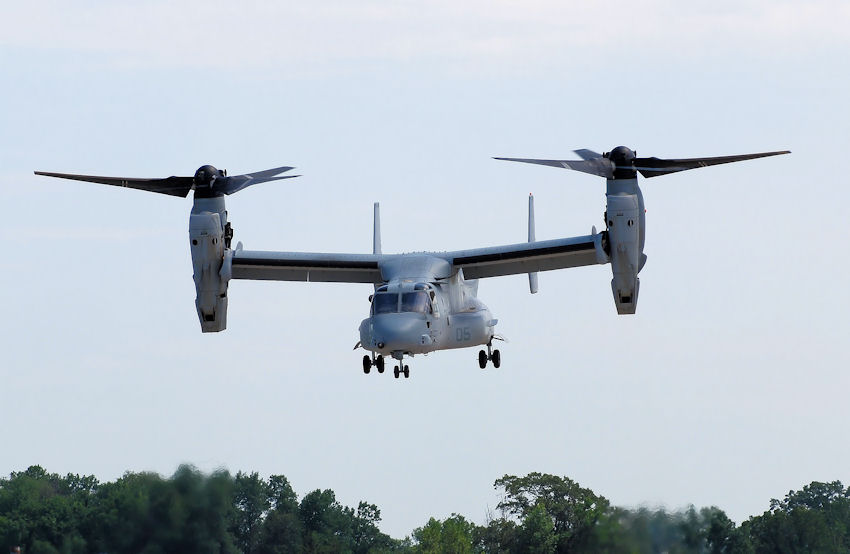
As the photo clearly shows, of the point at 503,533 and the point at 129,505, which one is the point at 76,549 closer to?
the point at 129,505

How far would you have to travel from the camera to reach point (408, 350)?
3209cm

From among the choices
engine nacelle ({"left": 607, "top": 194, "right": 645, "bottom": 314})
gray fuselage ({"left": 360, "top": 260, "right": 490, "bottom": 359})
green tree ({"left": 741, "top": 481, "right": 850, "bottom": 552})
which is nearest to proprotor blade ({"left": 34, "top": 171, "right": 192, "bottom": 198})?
gray fuselage ({"left": 360, "top": 260, "right": 490, "bottom": 359})

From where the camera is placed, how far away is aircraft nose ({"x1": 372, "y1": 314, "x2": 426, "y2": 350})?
104ft

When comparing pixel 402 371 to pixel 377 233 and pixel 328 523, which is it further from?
pixel 328 523

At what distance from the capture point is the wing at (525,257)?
34.3 metres

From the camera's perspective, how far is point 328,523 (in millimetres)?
53594

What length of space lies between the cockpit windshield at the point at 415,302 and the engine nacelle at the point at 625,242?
11.8 ft

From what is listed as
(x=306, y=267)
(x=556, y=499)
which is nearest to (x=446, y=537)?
(x=556, y=499)

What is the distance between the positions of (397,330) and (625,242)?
457cm

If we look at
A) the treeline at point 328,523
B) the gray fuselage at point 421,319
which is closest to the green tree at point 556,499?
the treeline at point 328,523

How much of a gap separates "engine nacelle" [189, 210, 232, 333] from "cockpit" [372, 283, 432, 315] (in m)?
3.13

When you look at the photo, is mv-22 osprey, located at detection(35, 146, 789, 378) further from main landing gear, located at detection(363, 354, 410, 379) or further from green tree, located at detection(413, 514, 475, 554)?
green tree, located at detection(413, 514, 475, 554)

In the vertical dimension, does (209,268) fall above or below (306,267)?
below

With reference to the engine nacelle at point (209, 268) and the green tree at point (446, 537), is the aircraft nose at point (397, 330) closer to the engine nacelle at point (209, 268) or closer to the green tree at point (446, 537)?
the engine nacelle at point (209, 268)
